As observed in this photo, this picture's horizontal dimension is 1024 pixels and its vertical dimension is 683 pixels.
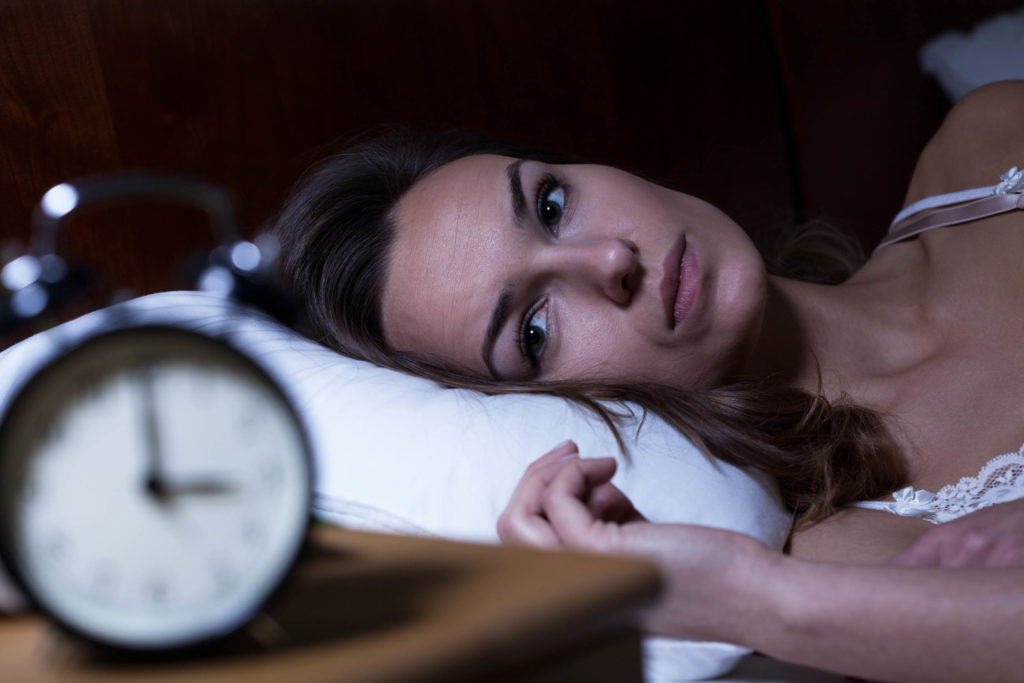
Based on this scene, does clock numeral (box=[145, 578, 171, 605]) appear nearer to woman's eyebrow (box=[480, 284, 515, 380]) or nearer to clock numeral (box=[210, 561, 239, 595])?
clock numeral (box=[210, 561, 239, 595])

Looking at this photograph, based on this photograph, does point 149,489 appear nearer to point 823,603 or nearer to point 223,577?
point 223,577

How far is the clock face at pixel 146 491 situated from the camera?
37 centimetres

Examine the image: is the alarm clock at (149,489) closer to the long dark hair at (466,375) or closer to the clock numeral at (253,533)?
the clock numeral at (253,533)

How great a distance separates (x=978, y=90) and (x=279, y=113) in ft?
4.25

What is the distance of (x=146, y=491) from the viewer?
14.9 inches

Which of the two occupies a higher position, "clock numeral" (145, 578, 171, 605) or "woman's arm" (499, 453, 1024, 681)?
"clock numeral" (145, 578, 171, 605)

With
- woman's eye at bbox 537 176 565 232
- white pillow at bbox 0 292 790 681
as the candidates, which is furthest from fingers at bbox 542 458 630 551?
woman's eye at bbox 537 176 565 232

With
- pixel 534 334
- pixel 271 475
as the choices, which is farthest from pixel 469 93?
pixel 271 475

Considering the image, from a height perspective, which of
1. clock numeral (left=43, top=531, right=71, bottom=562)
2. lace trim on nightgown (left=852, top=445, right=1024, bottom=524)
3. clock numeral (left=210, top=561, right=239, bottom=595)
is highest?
clock numeral (left=43, top=531, right=71, bottom=562)

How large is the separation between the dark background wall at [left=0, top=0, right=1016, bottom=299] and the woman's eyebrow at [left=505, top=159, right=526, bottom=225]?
0.42 meters

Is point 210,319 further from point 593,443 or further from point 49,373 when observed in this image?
point 49,373

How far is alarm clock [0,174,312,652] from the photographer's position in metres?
0.37

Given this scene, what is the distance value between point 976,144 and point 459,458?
1.20 m

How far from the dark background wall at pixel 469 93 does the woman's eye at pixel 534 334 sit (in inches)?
21.0
